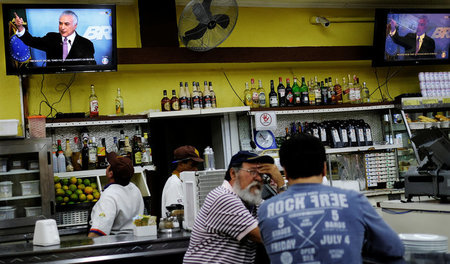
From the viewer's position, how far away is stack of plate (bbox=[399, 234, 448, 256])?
2.25m

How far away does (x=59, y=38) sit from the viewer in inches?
217

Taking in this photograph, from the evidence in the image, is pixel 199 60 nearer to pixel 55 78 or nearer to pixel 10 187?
pixel 55 78

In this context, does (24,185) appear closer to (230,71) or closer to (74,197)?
(74,197)

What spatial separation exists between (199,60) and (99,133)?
4.72 feet

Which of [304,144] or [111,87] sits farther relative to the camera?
[111,87]

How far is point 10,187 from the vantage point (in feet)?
17.4

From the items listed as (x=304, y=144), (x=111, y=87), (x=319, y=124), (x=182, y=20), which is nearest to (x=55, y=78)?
(x=111, y=87)

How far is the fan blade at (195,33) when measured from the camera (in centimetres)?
495

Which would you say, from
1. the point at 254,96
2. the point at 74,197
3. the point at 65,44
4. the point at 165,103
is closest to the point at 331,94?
the point at 254,96

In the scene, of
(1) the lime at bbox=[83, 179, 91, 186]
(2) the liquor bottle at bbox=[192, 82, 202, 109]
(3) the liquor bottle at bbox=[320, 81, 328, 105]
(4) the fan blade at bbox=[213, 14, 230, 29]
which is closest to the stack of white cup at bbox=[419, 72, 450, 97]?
(3) the liquor bottle at bbox=[320, 81, 328, 105]

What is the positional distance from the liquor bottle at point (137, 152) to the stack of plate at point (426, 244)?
154 inches

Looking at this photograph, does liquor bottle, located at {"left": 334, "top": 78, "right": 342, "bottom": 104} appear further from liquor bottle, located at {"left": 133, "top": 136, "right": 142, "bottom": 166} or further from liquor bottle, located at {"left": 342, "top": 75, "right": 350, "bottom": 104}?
liquor bottle, located at {"left": 133, "top": 136, "right": 142, "bottom": 166}

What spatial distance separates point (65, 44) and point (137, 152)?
1.38 meters

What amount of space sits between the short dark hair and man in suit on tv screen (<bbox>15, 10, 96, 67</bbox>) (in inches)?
158
